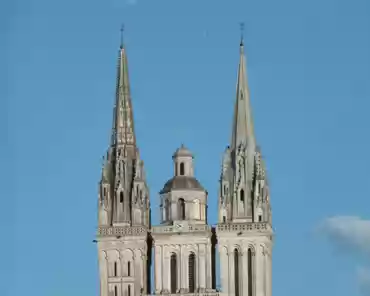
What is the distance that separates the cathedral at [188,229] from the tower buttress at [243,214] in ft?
0.18

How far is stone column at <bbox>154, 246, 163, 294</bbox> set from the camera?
105312 mm

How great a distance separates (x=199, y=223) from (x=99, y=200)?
19.1ft

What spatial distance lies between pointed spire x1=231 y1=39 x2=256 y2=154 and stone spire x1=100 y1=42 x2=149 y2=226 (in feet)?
18.6

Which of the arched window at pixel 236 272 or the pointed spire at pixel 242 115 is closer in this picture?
the arched window at pixel 236 272

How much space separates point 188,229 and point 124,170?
5.20 metres

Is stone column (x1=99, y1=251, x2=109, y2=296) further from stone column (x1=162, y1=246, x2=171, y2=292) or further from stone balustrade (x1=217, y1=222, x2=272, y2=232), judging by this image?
stone balustrade (x1=217, y1=222, x2=272, y2=232)

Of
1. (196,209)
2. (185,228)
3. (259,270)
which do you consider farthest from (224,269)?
(196,209)

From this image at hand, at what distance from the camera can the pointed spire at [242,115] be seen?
108 meters

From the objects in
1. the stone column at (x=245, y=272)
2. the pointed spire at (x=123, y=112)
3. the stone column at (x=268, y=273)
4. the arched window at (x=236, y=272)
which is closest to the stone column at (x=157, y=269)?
the arched window at (x=236, y=272)

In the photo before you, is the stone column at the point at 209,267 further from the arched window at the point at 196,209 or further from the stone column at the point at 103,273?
the stone column at the point at 103,273

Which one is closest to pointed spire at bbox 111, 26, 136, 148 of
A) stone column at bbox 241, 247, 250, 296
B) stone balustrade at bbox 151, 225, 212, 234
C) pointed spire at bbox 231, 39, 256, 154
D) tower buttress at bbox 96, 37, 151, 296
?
tower buttress at bbox 96, 37, 151, 296

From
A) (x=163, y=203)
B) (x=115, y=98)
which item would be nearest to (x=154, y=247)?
(x=163, y=203)

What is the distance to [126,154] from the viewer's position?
10812cm

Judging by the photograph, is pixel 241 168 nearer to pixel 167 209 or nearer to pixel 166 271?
pixel 167 209
